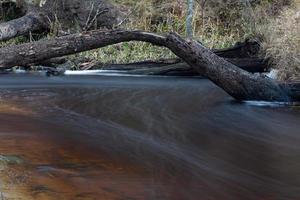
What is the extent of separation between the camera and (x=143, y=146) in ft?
18.8

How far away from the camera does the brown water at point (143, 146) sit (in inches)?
166

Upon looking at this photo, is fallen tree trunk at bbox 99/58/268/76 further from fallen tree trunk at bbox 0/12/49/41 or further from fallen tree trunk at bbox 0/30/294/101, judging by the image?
fallen tree trunk at bbox 0/30/294/101

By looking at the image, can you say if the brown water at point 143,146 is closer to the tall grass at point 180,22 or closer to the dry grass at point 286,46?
the dry grass at point 286,46

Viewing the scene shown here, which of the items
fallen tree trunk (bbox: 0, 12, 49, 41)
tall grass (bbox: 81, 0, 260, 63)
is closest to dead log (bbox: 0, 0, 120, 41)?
fallen tree trunk (bbox: 0, 12, 49, 41)

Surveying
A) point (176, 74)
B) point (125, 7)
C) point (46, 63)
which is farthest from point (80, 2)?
point (176, 74)

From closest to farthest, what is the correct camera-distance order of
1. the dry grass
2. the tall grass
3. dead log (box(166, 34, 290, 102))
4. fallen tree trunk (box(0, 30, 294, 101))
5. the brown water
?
1. the brown water
2. fallen tree trunk (box(0, 30, 294, 101))
3. dead log (box(166, 34, 290, 102))
4. the dry grass
5. the tall grass

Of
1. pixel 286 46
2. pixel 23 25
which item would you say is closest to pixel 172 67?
pixel 286 46

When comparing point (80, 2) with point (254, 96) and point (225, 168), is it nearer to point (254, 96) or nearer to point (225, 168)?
point (254, 96)

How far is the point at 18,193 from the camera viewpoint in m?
3.76

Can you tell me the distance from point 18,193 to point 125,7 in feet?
45.8

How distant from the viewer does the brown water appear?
4215 millimetres

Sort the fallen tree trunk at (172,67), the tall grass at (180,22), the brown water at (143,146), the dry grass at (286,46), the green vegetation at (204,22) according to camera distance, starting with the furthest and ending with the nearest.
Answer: the tall grass at (180,22)
the green vegetation at (204,22)
the fallen tree trunk at (172,67)
the dry grass at (286,46)
the brown water at (143,146)

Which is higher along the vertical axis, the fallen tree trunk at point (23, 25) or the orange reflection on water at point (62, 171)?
the fallen tree trunk at point (23, 25)

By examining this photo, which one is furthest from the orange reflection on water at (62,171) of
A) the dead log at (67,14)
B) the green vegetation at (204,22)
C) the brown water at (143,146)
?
the dead log at (67,14)
